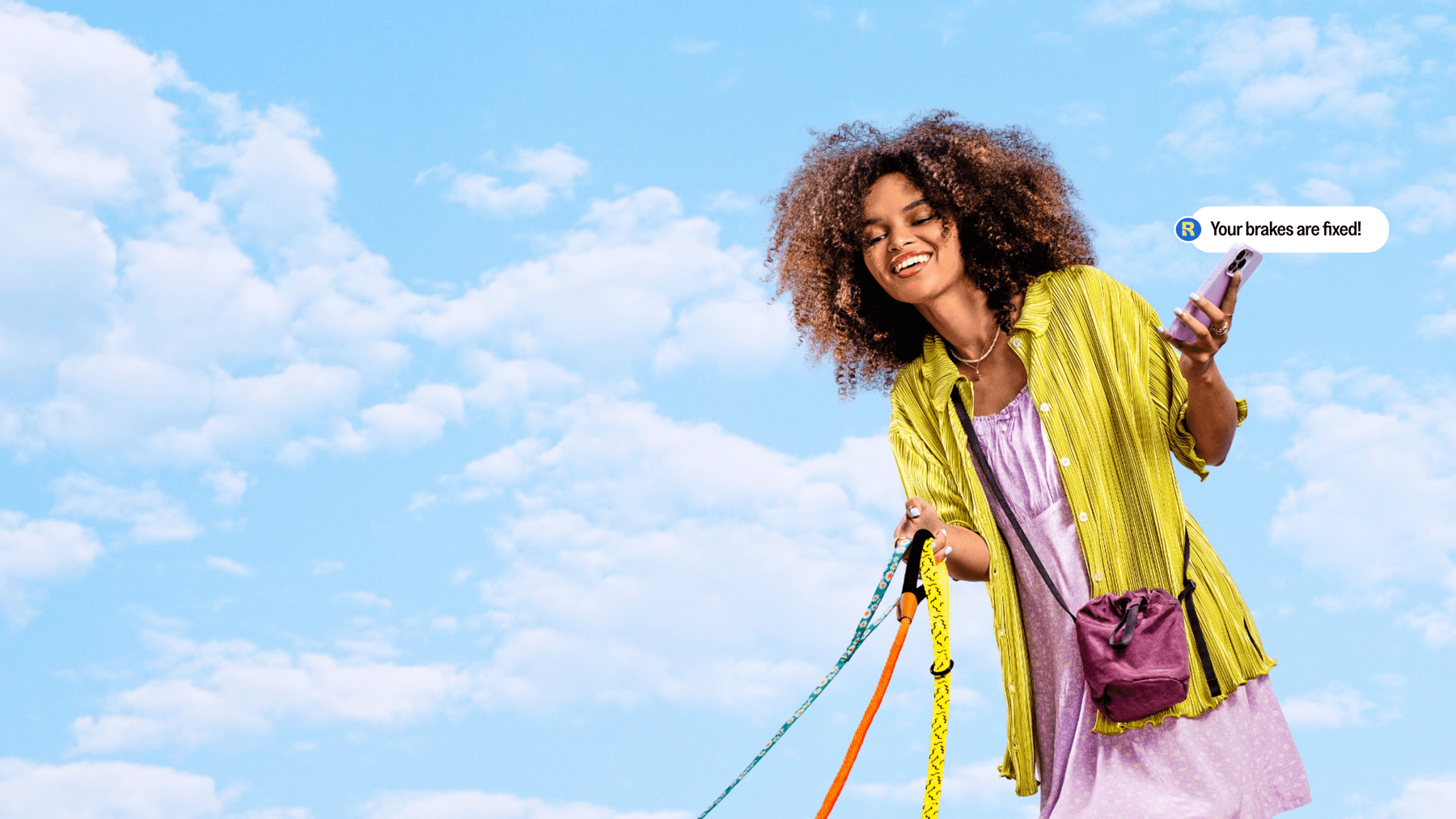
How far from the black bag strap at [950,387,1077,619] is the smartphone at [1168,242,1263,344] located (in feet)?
2.39

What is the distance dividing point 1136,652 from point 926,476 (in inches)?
35.4

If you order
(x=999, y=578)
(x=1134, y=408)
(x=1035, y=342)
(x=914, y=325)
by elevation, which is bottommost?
(x=999, y=578)

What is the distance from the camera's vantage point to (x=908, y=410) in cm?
412

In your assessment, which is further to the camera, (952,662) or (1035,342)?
(1035,342)

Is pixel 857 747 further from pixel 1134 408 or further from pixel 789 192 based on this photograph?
pixel 789 192

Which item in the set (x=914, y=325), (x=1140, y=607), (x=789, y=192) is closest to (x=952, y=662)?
(x=1140, y=607)

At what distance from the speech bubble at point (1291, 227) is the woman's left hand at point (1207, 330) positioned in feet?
1.93

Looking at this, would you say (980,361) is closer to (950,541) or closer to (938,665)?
(950,541)

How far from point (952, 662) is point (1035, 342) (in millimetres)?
1050

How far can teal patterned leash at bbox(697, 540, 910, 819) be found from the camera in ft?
11.1

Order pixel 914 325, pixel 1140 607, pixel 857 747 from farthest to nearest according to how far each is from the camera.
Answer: pixel 914 325 < pixel 1140 607 < pixel 857 747

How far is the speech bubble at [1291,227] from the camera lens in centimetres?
385

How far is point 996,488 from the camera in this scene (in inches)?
148

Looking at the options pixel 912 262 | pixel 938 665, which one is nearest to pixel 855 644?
pixel 938 665
